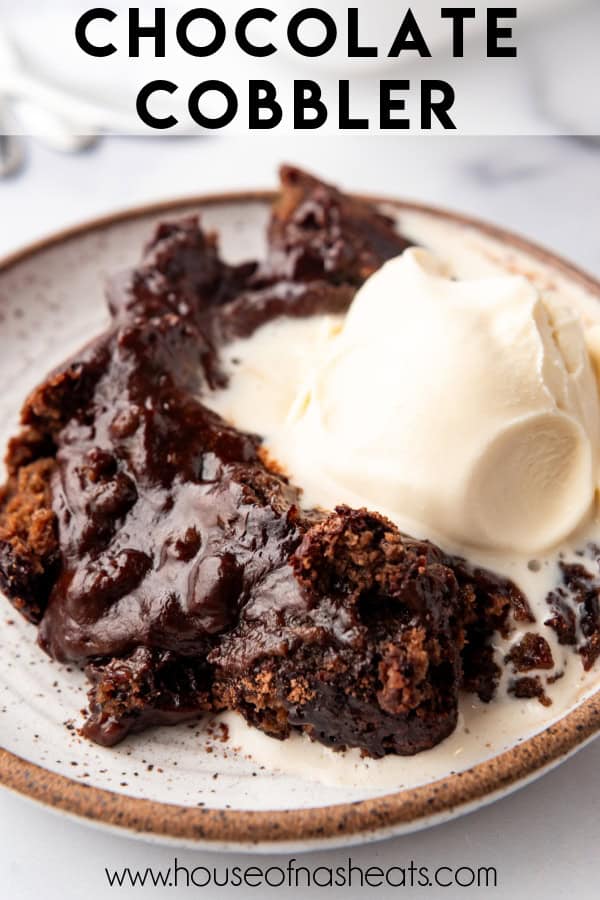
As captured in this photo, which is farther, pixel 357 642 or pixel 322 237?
pixel 322 237

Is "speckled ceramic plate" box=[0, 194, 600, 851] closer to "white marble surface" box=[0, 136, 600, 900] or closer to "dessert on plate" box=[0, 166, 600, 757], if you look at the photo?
"dessert on plate" box=[0, 166, 600, 757]

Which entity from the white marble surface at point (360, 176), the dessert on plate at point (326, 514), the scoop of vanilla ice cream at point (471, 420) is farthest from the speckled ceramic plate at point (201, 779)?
the white marble surface at point (360, 176)

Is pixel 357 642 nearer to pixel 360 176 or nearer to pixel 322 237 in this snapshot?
pixel 322 237

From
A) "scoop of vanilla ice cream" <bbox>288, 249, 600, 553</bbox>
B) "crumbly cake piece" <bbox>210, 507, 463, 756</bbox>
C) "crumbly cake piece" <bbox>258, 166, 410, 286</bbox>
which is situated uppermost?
"crumbly cake piece" <bbox>258, 166, 410, 286</bbox>

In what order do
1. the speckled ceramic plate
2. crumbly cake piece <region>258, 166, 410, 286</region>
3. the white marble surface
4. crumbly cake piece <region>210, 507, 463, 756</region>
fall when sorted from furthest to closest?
the white marble surface → crumbly cake piece <region>258, 166, 410, 286</region> → crumbly cake piece <region>210, 507, 463, 756</region> → the speckled ceramic plate

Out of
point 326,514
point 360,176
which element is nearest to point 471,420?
point 326,514

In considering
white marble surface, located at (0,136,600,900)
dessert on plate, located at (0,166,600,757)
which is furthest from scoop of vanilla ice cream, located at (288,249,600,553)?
white marble surface, located at (0,136,600,900)

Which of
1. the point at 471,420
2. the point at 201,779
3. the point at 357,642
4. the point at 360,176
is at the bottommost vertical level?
the point at 201,779

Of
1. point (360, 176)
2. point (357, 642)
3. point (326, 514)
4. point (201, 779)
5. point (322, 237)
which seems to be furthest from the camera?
point (360, 176)
